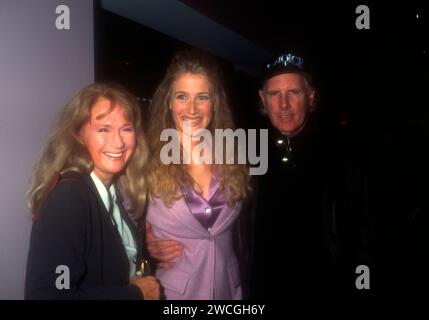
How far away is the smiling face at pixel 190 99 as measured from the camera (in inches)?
57.7

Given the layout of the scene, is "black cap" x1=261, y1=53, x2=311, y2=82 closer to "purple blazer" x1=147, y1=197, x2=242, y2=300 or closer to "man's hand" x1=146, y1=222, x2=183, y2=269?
"purple blazer" x1=147, y1=197, x2=242, y2=300

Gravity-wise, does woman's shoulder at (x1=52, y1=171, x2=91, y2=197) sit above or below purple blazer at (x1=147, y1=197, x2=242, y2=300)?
above

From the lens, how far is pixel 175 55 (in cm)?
147

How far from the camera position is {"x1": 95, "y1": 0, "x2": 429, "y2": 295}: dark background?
148cm

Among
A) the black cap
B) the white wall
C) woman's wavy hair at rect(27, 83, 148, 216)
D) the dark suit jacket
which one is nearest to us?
the dark suit jacket

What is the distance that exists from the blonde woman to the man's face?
1.67 feet

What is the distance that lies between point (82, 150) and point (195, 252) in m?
0.53

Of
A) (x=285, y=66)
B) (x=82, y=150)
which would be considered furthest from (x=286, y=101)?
(x=82, y=150)

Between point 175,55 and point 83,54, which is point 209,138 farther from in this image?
point 83,54

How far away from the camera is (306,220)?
57.4 inches

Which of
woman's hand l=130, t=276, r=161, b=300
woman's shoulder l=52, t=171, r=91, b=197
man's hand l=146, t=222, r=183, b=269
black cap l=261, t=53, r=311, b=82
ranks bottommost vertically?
woman's hand l=130, t=276, r=161, b=300

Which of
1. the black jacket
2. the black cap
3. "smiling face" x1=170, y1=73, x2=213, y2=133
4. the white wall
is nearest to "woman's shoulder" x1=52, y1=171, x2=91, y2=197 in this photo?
the white wall

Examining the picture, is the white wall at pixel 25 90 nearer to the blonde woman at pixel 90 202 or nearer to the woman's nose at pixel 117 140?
the blonde woman at pixel 90 202

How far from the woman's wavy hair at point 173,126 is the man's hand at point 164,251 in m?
0.15
